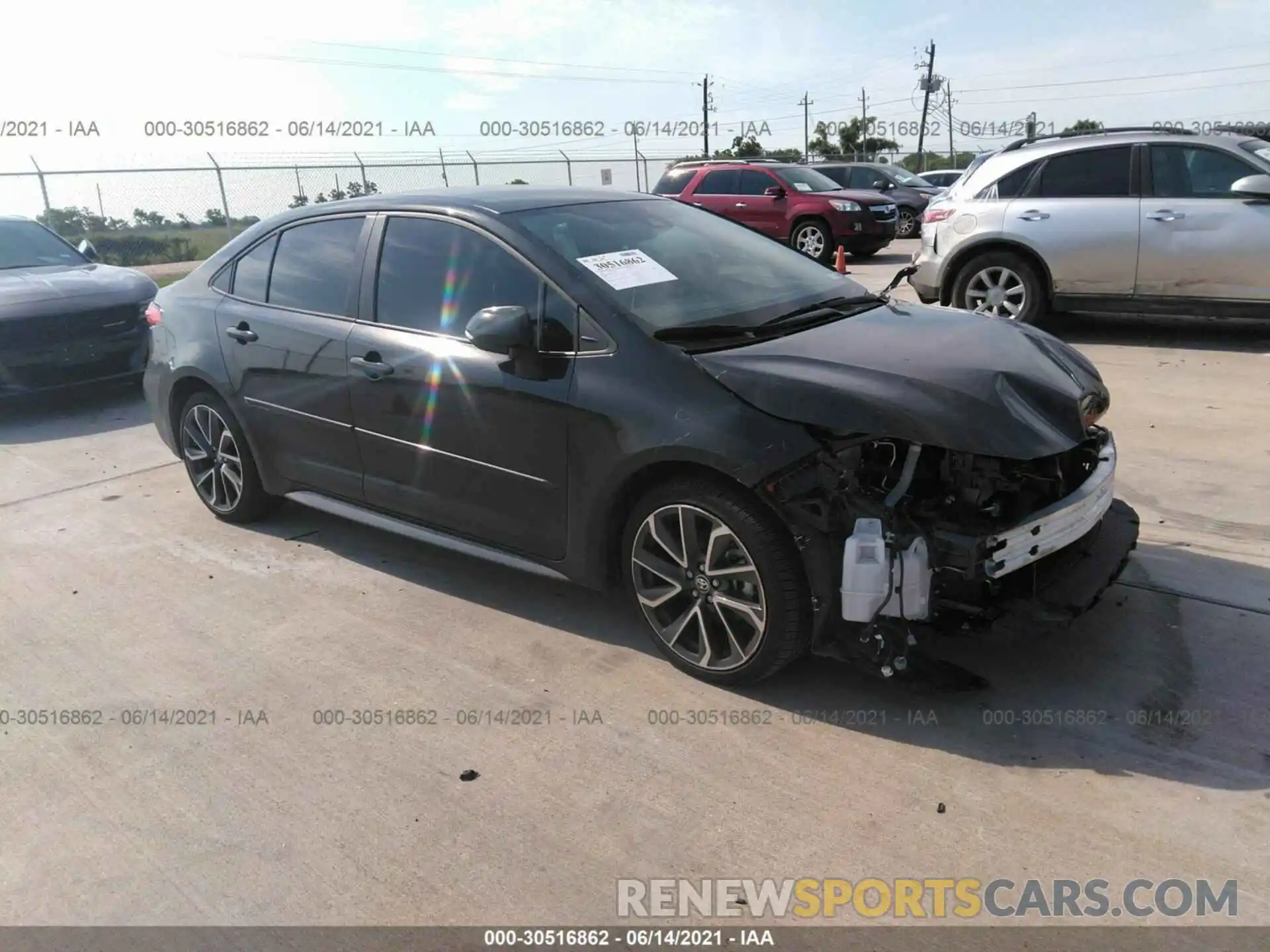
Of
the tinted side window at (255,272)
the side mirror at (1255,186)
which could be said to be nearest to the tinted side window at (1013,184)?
the side mirror at (1255,186)

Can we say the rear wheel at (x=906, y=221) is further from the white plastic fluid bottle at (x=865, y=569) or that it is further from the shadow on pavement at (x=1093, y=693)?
the white plastic fluid bottle at (x=865, y=569)

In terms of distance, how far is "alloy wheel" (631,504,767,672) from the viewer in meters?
3.23

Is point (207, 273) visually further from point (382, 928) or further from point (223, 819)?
point (382, 928)

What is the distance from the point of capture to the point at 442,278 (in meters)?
4.01

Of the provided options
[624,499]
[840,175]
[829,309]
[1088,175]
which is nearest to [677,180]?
[840,175]

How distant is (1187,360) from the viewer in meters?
7.62

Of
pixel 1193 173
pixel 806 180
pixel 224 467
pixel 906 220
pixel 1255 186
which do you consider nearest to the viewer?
pixel 224 467

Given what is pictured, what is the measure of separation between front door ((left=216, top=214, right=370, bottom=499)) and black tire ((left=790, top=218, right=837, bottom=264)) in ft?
38.5

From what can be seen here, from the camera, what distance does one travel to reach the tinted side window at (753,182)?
1583 cm

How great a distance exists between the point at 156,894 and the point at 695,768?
1523 millimetres

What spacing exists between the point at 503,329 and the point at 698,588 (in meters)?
1.14

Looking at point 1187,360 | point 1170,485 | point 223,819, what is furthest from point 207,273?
point 1187,360

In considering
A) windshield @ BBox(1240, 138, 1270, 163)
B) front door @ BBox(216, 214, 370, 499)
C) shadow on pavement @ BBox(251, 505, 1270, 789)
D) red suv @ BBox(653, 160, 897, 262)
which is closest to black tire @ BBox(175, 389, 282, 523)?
front door @ BBox(216, 214, 370, 499)

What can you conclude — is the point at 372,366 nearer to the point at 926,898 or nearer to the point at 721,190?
the point at 926,898
